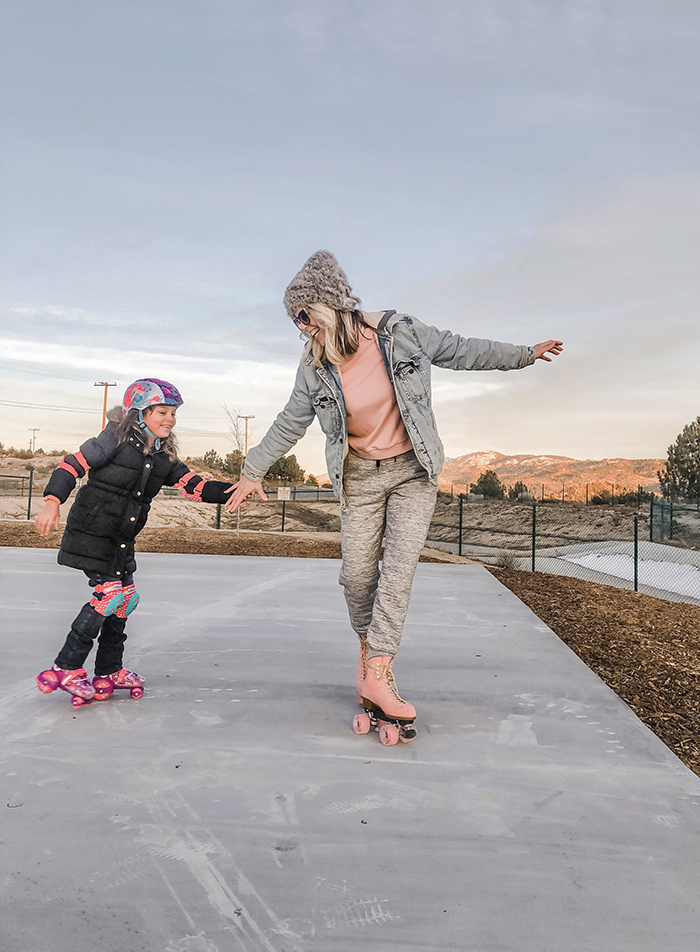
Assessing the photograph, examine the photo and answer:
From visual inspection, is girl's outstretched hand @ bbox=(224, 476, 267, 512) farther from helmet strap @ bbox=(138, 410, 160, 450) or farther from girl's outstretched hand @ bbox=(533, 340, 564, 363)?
girl's outstretched hand @ bbox=(533, 340, 564, 363)

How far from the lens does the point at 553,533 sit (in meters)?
29.6

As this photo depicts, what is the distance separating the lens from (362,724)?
2.29m

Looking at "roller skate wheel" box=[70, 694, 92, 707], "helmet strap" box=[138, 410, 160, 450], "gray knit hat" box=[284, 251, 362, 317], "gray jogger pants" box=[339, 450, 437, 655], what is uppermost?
"gray knit hat" box=[284, 251, 362, 317]

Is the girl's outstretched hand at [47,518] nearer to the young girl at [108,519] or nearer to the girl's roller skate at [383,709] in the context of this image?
the young girl at [108,519]

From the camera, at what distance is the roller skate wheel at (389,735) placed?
7.18 ft

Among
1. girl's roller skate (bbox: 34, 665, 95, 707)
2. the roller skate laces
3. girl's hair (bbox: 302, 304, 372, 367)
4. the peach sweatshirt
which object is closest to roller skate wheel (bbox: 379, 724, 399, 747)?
the roller skate laces

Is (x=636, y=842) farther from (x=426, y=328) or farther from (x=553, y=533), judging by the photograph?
(x=553, y=533)

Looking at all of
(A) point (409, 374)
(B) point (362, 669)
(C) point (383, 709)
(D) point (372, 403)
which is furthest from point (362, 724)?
(A) point (409, 374)

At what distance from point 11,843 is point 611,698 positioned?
85.6 inches

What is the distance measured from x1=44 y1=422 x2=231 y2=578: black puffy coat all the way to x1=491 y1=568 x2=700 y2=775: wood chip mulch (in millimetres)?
2221

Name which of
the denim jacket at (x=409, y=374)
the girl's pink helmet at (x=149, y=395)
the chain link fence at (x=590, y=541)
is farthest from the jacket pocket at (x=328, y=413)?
the chain link fence at (x=590, y=541)

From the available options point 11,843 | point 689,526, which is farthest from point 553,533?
point 11,843

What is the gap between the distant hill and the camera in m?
84.3

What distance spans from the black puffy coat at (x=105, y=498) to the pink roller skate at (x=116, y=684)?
0.39 m
